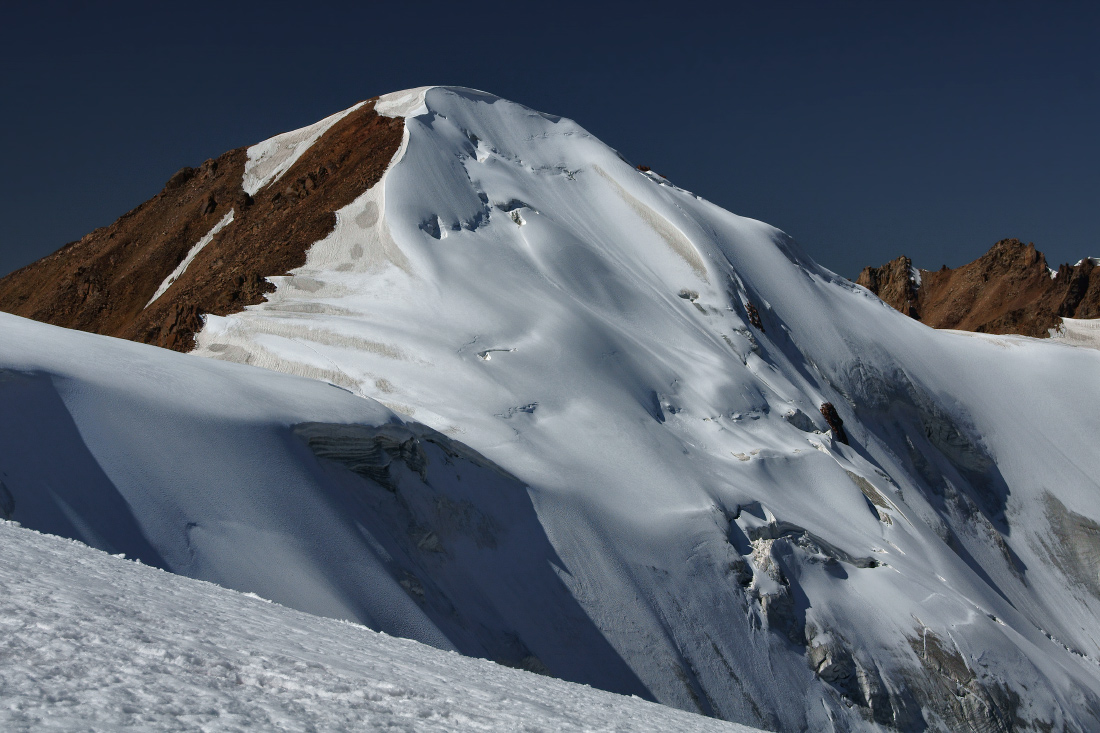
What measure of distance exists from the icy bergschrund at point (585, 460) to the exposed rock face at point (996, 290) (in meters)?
33.9

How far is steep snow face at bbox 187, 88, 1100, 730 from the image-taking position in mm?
20438

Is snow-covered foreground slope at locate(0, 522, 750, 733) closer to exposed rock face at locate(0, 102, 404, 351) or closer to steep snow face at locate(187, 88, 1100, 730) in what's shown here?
steep snow face at locate(187, 88, 1100, 730)

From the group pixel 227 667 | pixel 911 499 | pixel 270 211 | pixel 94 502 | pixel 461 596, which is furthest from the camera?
pixel 270 211

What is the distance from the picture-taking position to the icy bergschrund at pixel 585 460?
14.4m

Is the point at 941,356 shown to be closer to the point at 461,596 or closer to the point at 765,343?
the point at 765,343

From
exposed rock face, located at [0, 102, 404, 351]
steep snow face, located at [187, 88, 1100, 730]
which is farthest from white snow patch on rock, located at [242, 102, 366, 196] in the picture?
steep snow face, located at [187, 88, 1100, 730]

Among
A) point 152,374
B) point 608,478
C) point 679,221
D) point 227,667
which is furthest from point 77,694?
point 679,221

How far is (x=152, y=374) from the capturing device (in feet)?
50.5

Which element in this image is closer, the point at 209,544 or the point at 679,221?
the point at 209,544

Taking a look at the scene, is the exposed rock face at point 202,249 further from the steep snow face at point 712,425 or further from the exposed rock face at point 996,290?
the exposed rock face at point 996,290

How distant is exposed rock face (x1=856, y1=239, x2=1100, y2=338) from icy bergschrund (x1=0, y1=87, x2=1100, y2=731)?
33879 mm

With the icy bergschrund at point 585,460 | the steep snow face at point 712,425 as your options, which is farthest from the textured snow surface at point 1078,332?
the icy bergschrund at point 585,460

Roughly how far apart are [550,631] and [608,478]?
5.09 meters

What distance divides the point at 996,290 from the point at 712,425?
69801mm
